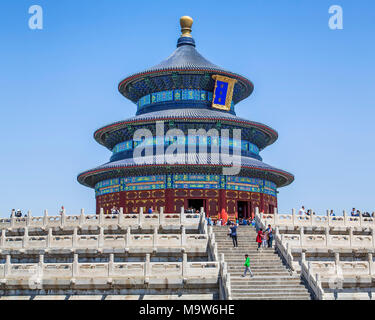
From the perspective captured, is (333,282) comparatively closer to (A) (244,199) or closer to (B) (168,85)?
(A) (244,199)

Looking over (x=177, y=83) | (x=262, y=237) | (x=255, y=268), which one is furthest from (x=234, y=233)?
(x=177, y=83)

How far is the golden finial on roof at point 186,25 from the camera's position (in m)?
58.2

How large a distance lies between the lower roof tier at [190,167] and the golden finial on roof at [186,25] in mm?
15874

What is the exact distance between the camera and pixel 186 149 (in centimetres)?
4900

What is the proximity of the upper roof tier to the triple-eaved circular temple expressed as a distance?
0.27 feet

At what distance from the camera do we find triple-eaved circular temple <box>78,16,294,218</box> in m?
47.4

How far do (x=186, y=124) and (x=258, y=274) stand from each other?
2422 centimetres

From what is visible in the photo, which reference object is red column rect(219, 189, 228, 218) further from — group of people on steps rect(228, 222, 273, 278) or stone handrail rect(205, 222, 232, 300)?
stone handrail rect(205, 222, 232, 300)

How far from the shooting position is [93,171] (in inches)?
1976

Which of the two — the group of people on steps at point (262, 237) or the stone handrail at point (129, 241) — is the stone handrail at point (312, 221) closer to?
the group of people on steps at point (262, 237)

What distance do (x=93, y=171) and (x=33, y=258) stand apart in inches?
818

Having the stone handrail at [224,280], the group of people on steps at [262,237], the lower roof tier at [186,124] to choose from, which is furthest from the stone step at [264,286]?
the lower roof tier at [186,124]

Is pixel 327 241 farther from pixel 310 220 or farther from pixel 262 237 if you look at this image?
Result: pixel 310 220
